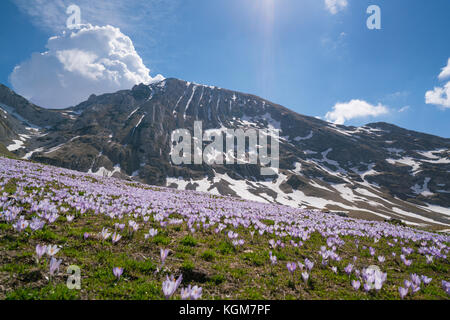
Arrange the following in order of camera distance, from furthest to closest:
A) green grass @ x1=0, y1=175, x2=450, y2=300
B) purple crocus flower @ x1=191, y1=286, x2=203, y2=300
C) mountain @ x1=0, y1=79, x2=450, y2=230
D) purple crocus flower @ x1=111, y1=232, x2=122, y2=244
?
mountain @ x1=0, y1=79, x2=450, y2=230 < purple crocus flower @ x1=111, y1=232, x2=122, y2=244 < green grass @ x1=0, y1=175, x2=450, y2=300 < purple crocus flower @ x1=191, y1=286, x2=203, y2=300

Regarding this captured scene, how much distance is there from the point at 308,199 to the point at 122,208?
127168mm

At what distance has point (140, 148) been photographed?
15025 cm

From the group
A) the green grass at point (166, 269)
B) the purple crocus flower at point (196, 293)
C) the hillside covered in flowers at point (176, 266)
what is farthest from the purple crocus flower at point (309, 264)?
the purple crocus flower at point (196, 293)

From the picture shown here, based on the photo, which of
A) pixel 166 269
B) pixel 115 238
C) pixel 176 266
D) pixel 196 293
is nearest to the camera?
pixel 196 293

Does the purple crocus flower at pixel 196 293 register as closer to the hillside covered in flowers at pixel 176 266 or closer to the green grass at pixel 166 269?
the hillside covered in flowers at pixel 176 266

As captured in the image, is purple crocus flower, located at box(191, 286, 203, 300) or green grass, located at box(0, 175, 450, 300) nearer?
purple crocus flower, located at box(191, 286, 203, 300)

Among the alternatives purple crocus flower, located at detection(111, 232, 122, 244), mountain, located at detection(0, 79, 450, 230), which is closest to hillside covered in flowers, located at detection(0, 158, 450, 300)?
purple crocus flower, located at detection(111, 232, 122, 244)

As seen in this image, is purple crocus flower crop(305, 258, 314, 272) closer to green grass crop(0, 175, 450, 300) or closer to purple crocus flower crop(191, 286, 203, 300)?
green grass crop(0, 175, 450, 300)

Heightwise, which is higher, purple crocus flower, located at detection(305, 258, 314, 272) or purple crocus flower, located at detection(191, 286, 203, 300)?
purple crocus flower, located at detection(191, 286, 203, 300)

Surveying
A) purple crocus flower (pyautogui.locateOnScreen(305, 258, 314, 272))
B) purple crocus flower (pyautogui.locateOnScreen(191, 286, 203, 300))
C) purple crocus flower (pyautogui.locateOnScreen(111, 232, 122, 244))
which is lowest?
purple crocus flower (pyautogui.locateOnScreen(305, 258, 314, 272))

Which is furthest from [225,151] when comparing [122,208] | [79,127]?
[122,208]

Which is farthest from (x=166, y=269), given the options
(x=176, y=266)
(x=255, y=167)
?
(x=255, y=167)

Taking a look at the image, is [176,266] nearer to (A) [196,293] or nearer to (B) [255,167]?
(A) [196,293]
